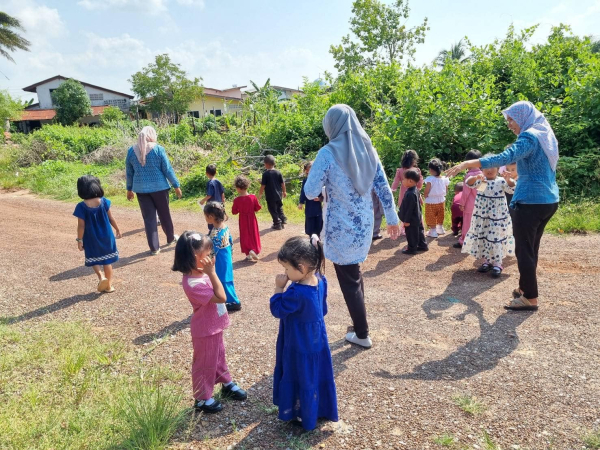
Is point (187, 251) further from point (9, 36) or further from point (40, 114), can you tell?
point (40, 114)

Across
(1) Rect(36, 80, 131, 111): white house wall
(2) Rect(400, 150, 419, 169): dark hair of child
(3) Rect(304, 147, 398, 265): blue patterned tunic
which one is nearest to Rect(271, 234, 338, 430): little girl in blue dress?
(3) Rect(304, 147, 398, 265): blue patterned tunic

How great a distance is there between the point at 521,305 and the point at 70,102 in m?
42.6

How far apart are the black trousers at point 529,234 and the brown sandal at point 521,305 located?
6cm

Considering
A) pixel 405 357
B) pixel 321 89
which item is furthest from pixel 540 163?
pixel 321 89

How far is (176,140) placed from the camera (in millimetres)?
18781

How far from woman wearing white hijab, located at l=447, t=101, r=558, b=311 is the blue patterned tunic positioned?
3.88 feet

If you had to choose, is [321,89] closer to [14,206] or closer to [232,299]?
[14,206]

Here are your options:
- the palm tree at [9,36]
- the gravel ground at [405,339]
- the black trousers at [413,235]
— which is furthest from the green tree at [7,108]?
the black trousers at [413,235]

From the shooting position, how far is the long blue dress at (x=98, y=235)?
211 inches

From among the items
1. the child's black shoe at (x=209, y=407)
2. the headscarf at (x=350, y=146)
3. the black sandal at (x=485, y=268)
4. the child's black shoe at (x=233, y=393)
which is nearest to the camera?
the child's black shoe at (x=209, y=407)

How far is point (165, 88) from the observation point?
42062 mm

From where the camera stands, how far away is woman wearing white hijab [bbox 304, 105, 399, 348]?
3.43 m

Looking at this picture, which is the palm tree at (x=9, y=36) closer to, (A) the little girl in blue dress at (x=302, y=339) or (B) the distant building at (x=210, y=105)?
(B) the distant building at (x=210, y=105)

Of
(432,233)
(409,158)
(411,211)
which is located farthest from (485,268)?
(409,158)
